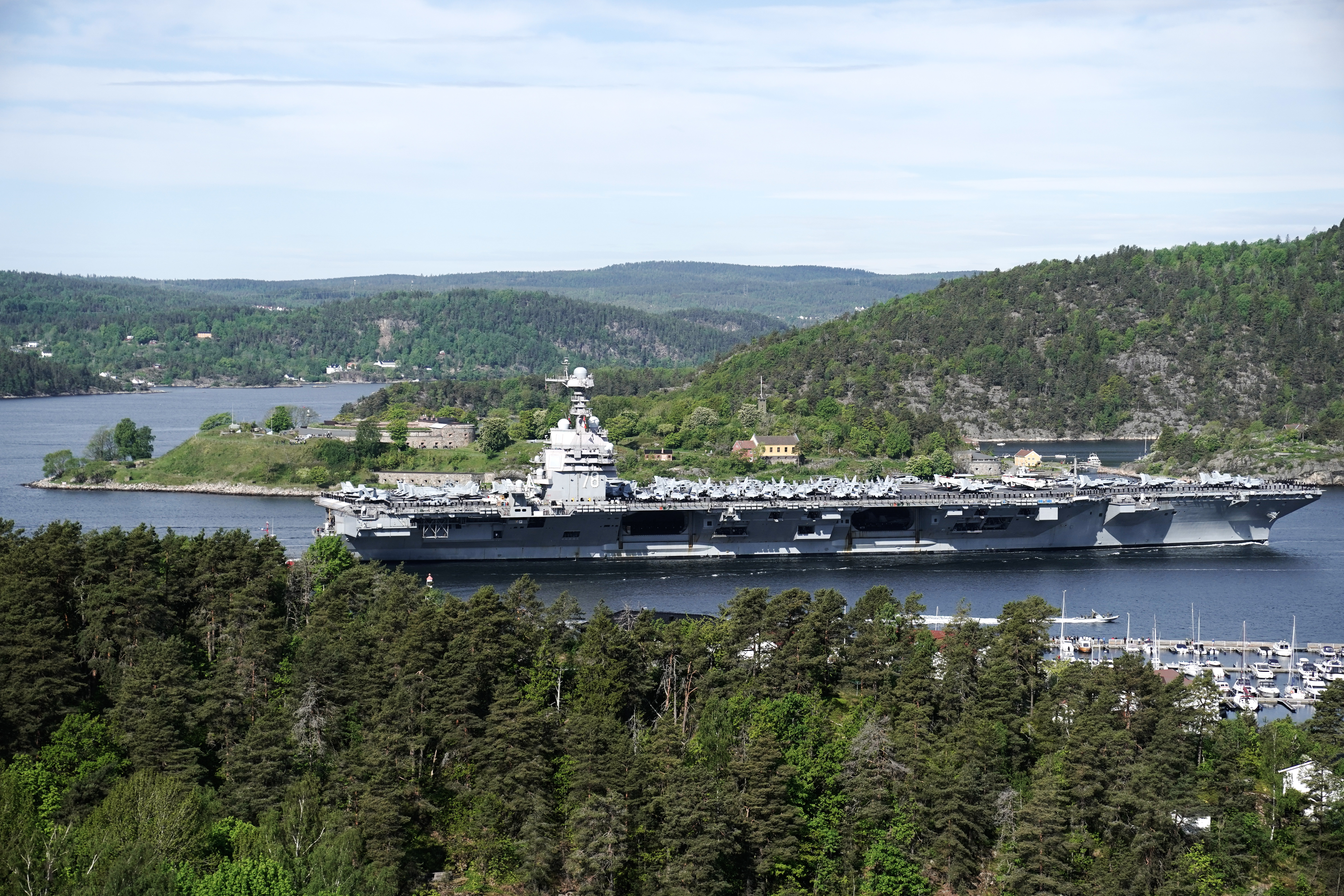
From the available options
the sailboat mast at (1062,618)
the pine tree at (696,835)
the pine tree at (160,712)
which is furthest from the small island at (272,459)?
the pine tree at (696,835)

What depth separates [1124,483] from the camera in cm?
6475

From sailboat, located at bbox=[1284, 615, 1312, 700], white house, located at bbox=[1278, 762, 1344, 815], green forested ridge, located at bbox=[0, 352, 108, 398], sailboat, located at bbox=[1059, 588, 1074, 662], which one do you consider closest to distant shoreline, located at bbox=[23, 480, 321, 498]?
sailboat, located at bbox=[1059, 588, 1074, 662]

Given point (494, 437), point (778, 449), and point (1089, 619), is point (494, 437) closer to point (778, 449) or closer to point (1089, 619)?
point (778, 449)

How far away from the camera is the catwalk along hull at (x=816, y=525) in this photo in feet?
180

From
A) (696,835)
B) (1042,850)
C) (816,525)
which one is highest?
(816,525)

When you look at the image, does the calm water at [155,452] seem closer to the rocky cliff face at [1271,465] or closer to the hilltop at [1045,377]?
the hilltop at [1045,377]

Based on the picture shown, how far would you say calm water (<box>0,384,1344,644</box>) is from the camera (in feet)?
160

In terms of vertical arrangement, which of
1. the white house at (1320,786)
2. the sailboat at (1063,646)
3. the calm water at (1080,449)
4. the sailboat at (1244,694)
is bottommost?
the sailboat at (1244,694)

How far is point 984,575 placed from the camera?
55.3 m

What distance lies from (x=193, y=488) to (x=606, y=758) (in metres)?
63.9

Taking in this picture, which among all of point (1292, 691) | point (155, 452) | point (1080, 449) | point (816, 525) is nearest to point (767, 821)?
point (1292, 691)

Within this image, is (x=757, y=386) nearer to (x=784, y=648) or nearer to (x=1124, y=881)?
(x=784, y=648)

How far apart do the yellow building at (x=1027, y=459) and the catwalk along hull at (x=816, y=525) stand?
106 ft

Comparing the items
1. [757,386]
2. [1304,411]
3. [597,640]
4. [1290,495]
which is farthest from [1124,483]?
[1304,411]
